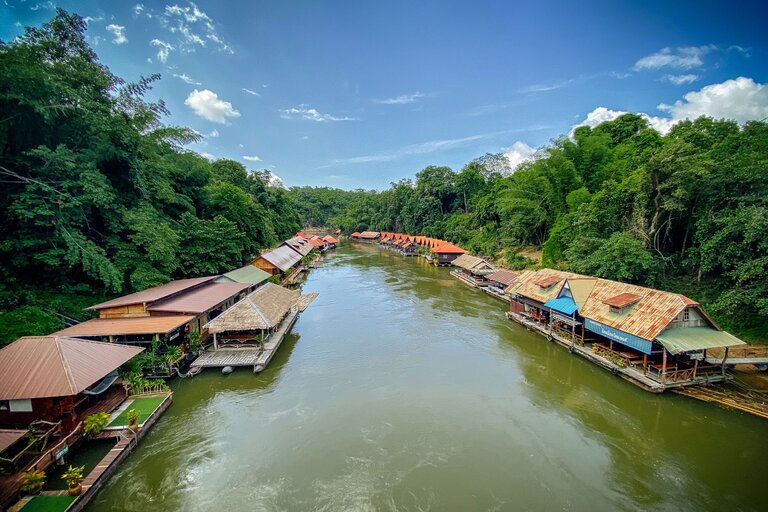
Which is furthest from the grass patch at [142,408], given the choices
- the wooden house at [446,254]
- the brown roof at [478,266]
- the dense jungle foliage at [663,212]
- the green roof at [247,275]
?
the wooden house at [446,254]

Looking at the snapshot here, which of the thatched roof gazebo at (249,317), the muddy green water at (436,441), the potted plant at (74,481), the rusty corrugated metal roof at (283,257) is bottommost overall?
the muddy green water at (436,441)

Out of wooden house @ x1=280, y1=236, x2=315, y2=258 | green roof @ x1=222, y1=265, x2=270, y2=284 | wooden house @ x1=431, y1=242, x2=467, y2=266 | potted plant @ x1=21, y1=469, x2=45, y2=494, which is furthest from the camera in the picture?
wooden house @ x1=431, y1=242, x2=467, y2=266

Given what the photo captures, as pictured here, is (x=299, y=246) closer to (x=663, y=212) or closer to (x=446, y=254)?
(x=446, y=254)

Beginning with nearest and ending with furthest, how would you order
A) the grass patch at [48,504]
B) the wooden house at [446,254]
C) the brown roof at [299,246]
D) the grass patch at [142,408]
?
the grass patch at [48,504], the grass patch at [142,408], the brown roof at [299,246], the wooden house at [446,254]

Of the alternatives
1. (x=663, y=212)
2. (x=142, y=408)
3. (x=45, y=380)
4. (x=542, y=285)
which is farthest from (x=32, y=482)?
(x=663, y=212)

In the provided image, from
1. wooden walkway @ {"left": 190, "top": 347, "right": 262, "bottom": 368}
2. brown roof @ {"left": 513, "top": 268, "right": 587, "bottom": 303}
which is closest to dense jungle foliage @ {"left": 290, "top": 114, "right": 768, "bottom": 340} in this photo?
brown roof @ {"left": 513, "top": 268, "right": 587, "bottom": 303}

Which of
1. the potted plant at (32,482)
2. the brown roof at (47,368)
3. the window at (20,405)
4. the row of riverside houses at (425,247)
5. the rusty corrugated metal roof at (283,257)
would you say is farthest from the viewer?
the row of riverside houses at (425,247)

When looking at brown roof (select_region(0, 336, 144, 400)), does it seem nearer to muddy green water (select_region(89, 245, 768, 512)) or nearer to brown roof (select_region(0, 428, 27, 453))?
brown roof (select_region(0, 428, 27, 453))

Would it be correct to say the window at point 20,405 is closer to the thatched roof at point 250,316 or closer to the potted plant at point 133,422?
the potted plant at point 133,422
